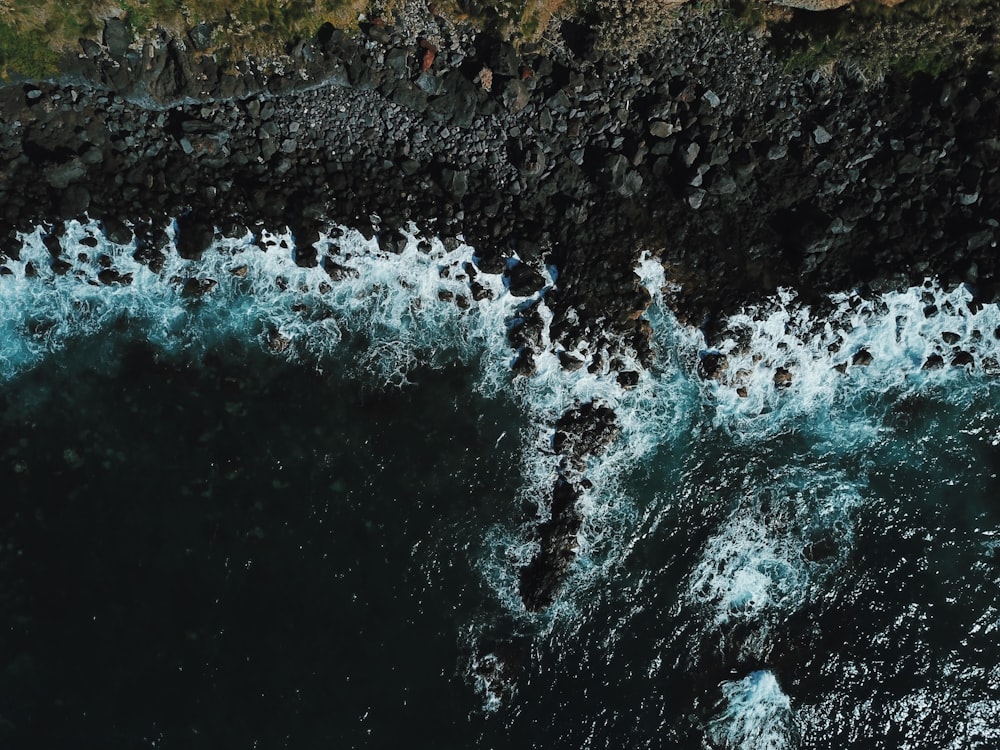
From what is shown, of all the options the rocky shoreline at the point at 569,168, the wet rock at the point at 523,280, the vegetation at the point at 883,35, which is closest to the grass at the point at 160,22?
the rocky shoreline at the point at 569,168

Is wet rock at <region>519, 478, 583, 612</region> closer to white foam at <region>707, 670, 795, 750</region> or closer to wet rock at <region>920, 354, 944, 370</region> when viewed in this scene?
white foam at <region>707, 670, 795, 750</region>

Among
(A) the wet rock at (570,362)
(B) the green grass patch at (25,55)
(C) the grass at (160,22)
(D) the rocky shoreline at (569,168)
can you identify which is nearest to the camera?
(C) the grass at (160,22)

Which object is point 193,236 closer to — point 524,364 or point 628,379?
point 524,364

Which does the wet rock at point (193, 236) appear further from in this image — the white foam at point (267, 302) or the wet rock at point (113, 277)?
the wet rock at point (113, 277)

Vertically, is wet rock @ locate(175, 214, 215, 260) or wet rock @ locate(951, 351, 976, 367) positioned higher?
wet rock @ locate(951, 351, 976, 367)

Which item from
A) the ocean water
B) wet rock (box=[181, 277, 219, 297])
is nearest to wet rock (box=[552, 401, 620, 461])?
the ocean water
